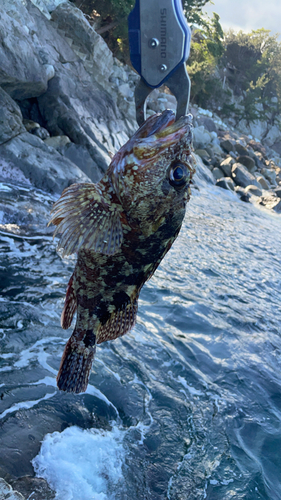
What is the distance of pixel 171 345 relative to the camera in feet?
18.0

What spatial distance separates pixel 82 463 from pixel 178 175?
9.22 feet

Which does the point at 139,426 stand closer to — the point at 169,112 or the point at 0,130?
the point at 169,112

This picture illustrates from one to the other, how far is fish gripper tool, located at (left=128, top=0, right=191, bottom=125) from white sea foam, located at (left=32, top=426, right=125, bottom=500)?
10.1 feet

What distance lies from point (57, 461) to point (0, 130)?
A: 8951 mm

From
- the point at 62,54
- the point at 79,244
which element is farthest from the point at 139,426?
the point at 62,54

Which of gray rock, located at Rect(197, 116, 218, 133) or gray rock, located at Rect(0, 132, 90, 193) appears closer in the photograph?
gray rock, located at Rect(0, 132, 90, 193)

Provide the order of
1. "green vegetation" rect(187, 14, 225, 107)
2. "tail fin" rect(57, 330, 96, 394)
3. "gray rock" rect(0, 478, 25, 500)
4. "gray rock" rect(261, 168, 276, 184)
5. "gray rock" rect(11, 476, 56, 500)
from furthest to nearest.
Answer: "green vegetation" rect(187, 14, 225, 107)
"gray rock" rect(261, 168, 276, 184)
"tail fin" rect(57, 330, 96, 394)
"gray rock" rect(11, 476, 56, 500)
"gray rock" rect(0, 478, 25, 500)

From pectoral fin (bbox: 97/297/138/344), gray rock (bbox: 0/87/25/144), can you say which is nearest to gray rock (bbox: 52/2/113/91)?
gray rock (bbox: 0/87/25/144)

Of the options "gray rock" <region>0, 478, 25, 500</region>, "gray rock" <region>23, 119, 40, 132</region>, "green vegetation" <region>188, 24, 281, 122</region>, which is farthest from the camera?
"green vegetation" <region>188, 24, 281, 122</region>

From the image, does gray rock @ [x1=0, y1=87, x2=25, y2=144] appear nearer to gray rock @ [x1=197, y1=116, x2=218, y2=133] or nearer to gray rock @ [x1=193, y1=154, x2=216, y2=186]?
gray rock @ [x1=193, y1=154, x2=216, y2=186]

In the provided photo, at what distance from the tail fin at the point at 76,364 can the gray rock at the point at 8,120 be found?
839cm

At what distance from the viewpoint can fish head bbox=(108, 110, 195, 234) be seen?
2.51 meters

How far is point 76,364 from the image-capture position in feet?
10.2

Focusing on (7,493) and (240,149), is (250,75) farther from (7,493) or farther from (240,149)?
(7,493)
